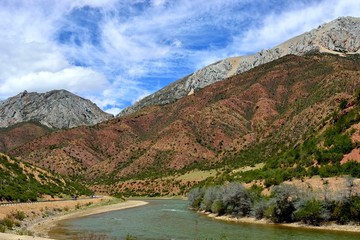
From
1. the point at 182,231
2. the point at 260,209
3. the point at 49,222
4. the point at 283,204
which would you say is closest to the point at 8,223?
the point at 49,222

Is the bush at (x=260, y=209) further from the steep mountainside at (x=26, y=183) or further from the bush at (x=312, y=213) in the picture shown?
the steep mountainside at (x=26, y=183)

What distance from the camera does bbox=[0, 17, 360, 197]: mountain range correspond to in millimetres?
103750

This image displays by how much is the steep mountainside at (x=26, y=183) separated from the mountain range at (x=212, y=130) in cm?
3223

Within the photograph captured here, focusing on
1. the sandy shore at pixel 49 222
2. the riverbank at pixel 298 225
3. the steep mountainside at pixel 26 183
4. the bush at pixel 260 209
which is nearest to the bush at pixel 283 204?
the riverbank at pixel 298 225

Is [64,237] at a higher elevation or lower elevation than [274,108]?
lower

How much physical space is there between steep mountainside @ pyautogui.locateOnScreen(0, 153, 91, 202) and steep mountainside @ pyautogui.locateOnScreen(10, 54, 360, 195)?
35927 mm

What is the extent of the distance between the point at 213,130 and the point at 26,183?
75.4 meters

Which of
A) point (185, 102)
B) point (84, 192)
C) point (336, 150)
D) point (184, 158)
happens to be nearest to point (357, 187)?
point (336, 150)

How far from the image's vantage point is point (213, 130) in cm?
13125

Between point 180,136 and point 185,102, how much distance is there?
120 feet

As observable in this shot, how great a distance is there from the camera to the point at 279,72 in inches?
5856

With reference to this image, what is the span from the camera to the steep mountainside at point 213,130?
346 ft

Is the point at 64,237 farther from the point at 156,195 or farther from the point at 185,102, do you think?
the point at 185,102

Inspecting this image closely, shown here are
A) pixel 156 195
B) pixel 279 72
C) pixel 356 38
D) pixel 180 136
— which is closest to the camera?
pixel 156 195
